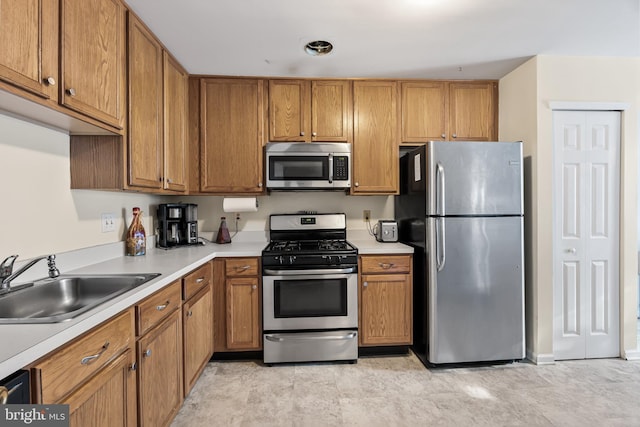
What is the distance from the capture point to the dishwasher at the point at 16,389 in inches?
28.2

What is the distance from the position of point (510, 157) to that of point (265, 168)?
6.34 ft

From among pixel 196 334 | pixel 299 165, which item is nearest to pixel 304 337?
pixel 196 334

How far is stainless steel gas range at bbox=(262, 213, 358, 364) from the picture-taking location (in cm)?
245

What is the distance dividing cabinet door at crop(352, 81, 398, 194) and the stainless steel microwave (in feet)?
0.74

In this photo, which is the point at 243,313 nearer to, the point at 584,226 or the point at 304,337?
the point at 304,337

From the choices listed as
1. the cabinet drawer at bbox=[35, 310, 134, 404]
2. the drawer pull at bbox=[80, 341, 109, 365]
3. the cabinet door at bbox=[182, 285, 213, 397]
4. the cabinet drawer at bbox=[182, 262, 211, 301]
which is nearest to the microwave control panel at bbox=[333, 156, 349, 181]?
the cabinet drawer at bbox=[182, 262, 211, 301]

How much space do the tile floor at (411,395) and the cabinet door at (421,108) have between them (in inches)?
76.0

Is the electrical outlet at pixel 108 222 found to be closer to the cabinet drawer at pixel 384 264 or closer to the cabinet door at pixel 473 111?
the cabinet drawer at pixel 384 264

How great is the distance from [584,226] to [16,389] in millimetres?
3277

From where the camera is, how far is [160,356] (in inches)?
61.4

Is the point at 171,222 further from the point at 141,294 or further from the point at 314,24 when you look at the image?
the point at 314,24

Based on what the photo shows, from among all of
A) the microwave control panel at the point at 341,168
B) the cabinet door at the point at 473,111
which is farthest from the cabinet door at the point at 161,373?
the cabinet door at the point at 473,111

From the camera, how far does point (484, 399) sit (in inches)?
79.5

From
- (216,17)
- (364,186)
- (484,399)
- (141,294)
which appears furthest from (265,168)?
(484,399)
